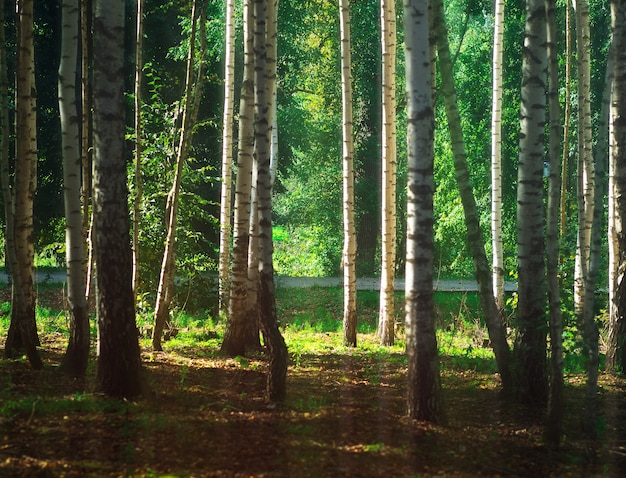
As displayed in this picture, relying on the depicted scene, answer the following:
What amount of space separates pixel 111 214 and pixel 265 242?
146 cm

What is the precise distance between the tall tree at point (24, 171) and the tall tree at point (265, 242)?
2.79 meters

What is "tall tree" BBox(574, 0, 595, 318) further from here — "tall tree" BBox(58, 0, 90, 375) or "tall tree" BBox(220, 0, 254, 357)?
"tall tree" BBox(58, 0, 90, 375)

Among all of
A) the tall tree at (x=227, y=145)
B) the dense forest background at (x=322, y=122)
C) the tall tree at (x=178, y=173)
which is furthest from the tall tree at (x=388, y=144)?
the dense forest background at (x=322, y=122)

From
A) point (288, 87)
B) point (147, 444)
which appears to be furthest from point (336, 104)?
point (147, 444)

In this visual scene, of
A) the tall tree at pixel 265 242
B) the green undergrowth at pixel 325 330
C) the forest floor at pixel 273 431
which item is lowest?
the forest floor at pixel 273 431

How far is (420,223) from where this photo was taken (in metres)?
7.15

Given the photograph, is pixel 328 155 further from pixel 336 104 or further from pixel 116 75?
pixel 116 75

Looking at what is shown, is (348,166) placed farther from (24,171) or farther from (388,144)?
(24,171)

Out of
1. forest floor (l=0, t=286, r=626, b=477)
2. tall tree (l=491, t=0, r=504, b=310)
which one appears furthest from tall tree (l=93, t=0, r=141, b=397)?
tall tree (l=491, t=0, r=504, b=310)

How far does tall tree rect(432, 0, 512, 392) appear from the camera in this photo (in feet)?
28.2

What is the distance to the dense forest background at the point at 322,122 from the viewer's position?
64.8ft

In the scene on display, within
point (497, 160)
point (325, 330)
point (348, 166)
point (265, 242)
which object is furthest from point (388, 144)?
point (265, 242)

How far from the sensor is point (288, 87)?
944 inches

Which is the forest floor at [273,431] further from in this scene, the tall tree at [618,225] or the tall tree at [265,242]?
the tall tree at [618,225]
